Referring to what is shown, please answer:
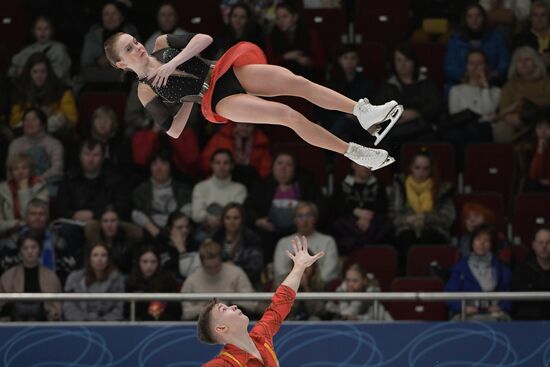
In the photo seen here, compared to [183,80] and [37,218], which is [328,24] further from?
[183,80]

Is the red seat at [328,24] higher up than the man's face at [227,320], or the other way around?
the red seat at [328,24]

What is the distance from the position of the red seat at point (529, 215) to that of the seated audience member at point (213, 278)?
249 cm

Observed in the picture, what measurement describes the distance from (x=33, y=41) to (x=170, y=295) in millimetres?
4831

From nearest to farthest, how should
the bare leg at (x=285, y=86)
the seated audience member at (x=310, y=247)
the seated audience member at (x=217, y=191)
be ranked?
the bare leg at (x=285, y=86), the seated audience member at (x=310, y=247), the seated audience member at (x=217, y=191)

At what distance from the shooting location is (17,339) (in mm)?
10234

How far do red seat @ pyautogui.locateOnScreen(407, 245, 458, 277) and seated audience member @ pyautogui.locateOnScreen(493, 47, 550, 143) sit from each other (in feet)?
5.20

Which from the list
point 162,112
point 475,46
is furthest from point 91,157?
point 475,46

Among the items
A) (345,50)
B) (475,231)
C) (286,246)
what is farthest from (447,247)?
(345,50)

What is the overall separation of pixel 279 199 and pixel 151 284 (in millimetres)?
1492

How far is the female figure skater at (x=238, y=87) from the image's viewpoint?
8672 millimetres

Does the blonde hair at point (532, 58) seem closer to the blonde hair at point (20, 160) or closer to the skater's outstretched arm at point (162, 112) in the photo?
the blonde hair at point (20, 160)

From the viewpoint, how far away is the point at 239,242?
11.6m

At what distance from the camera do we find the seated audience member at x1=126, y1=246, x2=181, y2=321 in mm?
11016

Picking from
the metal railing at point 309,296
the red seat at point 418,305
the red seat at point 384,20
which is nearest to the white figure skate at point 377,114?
the metal railing at point 309,296
